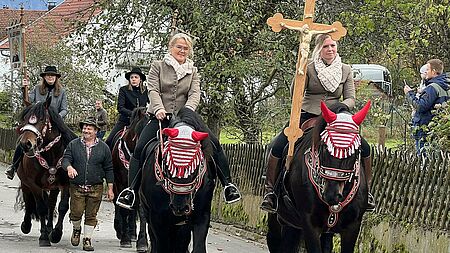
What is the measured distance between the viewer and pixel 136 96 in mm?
15703

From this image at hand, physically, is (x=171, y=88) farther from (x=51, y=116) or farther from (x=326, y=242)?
(x=51, y=116)

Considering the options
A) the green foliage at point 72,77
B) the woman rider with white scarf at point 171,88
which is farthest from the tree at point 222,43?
the green foliage at point 72,77

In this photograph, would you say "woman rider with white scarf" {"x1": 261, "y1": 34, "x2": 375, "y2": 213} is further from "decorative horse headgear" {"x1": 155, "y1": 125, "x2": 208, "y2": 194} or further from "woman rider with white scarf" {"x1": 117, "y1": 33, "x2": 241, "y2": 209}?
"decorative horse headgear" {"x1": 155, "y1": 125, "x2": 208, "y2": 194}

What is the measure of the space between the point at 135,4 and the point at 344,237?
13131 mm

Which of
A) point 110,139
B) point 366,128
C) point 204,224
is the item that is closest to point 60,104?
point 110,139

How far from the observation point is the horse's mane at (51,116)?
13914mm

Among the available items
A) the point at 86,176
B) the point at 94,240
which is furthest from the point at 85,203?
the point at 94,240

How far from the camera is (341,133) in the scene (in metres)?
8.84

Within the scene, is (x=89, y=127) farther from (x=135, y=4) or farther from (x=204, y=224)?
(x=135, y=4)

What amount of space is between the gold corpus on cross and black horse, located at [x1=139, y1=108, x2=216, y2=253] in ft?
3.09

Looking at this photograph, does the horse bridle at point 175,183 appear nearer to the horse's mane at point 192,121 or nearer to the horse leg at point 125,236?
the horse's mane at point 192,121

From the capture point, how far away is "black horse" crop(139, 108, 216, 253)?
353 inches

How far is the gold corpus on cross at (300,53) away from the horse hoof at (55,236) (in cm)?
518

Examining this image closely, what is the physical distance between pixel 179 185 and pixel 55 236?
5.64 metres
